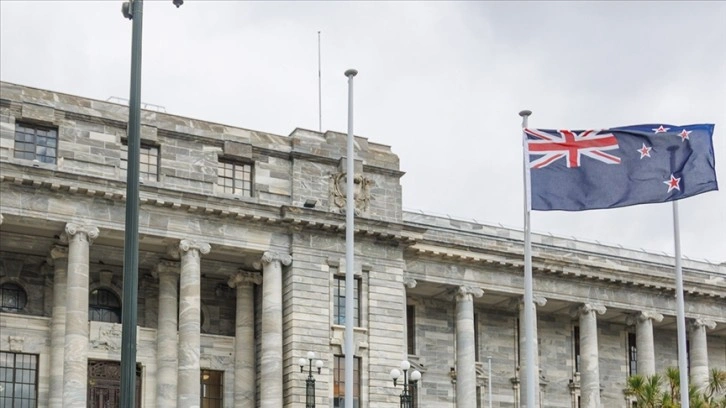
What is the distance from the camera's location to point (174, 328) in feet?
173

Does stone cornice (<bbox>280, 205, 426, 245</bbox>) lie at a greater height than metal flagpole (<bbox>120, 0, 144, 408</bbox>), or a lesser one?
greater

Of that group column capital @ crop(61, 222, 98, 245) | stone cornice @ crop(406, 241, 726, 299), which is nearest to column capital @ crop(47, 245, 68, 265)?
column capital @ crop(61, 222, 98, 245)

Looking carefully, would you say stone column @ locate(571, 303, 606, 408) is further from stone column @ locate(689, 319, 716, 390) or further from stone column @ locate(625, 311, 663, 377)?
stone column @ locate(689, 319, 716, 390)

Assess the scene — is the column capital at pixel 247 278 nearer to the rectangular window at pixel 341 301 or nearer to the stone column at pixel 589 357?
the rectangular window at pixel 341 301

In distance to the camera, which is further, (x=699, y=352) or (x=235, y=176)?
(x=699, y=352)

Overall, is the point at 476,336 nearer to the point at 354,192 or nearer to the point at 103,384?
the point at 354,192

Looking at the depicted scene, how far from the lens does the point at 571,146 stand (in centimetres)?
3566

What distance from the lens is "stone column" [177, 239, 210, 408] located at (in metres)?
50.2

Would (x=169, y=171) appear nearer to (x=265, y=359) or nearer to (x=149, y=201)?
(x=149, y=201)

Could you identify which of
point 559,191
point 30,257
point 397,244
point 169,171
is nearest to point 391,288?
point 397,244

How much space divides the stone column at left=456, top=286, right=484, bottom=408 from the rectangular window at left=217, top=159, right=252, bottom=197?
12.4 m

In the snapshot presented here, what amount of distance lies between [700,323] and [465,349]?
15.6 m

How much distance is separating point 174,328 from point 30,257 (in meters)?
6.58

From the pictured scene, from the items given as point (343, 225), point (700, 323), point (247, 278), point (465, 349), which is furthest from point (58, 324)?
point (700, 323)
